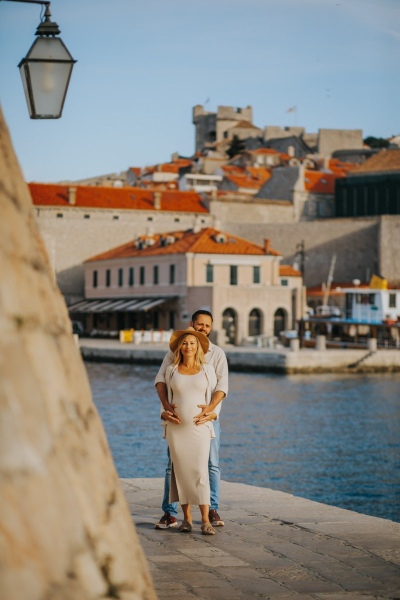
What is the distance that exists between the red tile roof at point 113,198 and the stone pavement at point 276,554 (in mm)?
51882

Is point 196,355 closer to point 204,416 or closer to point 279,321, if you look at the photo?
point 204,416

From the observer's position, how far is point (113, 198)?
195ft

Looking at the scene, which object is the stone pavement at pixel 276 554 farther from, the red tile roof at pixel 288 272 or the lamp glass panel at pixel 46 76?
the red tile roof at pixel 288 272

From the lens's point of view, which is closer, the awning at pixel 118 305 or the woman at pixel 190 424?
the woman at pixel 190 424

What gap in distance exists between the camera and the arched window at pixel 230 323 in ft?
151

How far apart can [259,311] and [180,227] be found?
46.1 ft

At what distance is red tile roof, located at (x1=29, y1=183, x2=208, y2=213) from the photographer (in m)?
58.1

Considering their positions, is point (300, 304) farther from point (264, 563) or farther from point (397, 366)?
point (264, 563)

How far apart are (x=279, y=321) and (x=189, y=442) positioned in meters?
42.8

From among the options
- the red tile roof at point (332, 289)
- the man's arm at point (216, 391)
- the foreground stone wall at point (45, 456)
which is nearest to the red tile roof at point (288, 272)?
the red tile roof at point (332, 289)

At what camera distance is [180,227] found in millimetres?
59906

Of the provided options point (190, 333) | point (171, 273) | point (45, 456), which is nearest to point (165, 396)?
point (190, 333)

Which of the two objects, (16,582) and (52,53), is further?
(52,53)

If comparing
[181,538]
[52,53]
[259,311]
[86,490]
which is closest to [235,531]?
[181,538]
